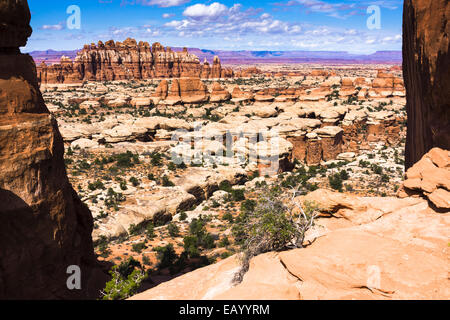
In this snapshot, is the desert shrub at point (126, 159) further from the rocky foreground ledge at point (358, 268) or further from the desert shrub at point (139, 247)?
the rocky foreground ledge at point (358, 268)

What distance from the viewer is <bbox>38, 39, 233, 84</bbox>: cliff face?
12962 cm

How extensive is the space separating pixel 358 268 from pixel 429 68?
899 cm

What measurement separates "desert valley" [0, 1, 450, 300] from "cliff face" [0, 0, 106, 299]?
35mm

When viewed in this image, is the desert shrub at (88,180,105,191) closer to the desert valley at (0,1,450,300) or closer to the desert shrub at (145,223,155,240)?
the desert valley at (0,1,450,300)

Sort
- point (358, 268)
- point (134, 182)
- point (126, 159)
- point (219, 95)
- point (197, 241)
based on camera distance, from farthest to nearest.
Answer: point (219, 95) → point (126, 159) → point (134, 182) → point (197, 241) → point (358, 268)

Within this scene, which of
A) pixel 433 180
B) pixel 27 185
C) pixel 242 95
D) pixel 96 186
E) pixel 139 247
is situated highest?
pixel 242 95

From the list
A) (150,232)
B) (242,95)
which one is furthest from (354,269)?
(242,95)

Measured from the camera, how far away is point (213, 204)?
27.5 m

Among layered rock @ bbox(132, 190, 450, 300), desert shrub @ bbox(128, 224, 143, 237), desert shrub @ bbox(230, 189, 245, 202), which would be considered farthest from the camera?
desert shrub @ bbox(230, 189, 245, 202)

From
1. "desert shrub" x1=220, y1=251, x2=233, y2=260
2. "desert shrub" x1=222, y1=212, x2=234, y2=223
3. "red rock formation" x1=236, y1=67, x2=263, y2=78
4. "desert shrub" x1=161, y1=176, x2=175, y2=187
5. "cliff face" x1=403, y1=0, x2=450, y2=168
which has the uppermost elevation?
"red rock formation" x1=236, y1=67, x2=263, y2=78

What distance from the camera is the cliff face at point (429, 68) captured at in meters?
10.5

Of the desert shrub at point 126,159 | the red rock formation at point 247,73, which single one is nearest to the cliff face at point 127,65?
the red rock formation at point 247,73

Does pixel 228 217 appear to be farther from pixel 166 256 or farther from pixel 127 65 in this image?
pixel 127 65

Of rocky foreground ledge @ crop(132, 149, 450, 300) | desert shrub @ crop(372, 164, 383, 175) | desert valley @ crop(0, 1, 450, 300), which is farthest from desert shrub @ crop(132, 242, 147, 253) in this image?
desert shrub @ crop(372, 164, 383, 175)
